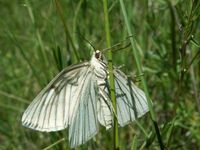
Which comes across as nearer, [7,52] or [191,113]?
[191,113]

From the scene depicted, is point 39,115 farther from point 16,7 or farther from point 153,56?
point 16,7

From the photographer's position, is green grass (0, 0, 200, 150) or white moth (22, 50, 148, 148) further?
green grass (0, 0, 200, 150)

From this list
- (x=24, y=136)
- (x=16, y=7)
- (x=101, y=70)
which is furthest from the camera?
(x=16, y=7)

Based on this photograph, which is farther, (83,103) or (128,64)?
(128,64)

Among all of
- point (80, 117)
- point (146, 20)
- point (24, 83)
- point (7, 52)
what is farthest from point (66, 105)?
point (7, 52)

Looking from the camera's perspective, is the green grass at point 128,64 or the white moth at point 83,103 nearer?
the white moth at point 83,103

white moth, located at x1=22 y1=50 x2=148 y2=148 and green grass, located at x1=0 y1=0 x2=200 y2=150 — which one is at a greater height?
green grass, located at x1=0 y1=0 x2=200 y2=150

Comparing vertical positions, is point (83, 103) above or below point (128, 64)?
below

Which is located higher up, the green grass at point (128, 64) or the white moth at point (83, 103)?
the green grass at point (128, 64)
